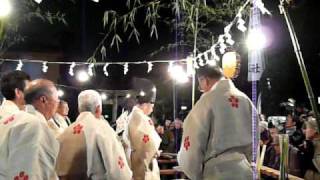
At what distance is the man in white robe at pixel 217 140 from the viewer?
4484mm

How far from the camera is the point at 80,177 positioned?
4.86m

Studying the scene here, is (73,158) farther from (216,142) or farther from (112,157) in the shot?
(216,142)

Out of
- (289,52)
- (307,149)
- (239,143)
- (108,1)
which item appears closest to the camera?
(239,143)

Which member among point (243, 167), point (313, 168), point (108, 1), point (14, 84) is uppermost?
point (108, 1)

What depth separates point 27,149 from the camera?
12.2ft

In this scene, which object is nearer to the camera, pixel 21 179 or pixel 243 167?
pixel 21 179

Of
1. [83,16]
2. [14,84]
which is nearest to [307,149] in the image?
[14,84]

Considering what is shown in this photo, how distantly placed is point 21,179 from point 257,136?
7.88 ft

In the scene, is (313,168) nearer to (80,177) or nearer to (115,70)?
(80,177)

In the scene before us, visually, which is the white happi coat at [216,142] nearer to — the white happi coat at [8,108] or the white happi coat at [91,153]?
the white happi coat at [91,153]

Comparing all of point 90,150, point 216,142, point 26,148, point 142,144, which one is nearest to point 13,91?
point 90,150

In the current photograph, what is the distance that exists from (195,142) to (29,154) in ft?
5.19

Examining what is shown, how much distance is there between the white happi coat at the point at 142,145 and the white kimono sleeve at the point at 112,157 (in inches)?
94.2

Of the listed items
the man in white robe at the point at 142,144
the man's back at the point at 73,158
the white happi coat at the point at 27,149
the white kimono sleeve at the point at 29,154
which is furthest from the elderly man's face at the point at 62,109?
the white kimono sleeve at the point at 29,154
